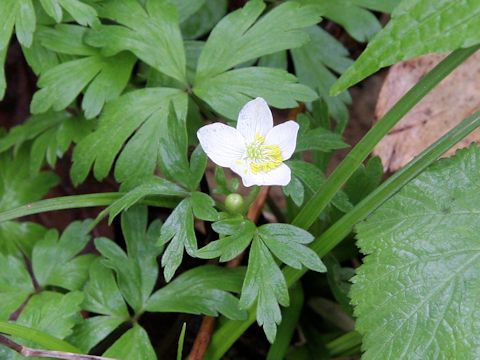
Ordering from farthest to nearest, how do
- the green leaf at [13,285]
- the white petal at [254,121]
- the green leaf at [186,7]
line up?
1. the green leaf at [186,7]
2. the green leaf at [13,285]
3. the white petal at [254,121]

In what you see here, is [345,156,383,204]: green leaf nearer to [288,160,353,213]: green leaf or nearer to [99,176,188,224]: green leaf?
[288,160,353,213]: green leaf

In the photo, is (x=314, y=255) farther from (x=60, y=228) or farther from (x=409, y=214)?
(x=60, y=228)

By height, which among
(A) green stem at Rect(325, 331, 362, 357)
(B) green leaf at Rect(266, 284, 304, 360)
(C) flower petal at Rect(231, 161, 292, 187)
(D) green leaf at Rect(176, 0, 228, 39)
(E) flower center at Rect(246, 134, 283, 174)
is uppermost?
(D) green leaf at Rect(176, 0, 228, 39)

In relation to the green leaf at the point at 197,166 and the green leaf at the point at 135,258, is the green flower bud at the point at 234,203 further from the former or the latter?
the green leaf at the point at 135,258

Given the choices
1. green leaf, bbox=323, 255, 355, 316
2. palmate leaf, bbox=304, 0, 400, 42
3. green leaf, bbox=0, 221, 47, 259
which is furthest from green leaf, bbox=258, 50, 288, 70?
green leaf, bbox=0, 221, 47, 259

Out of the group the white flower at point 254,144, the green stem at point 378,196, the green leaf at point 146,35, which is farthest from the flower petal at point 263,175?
the green leaf at point 146,35

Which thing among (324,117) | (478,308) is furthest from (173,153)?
(478,308)
